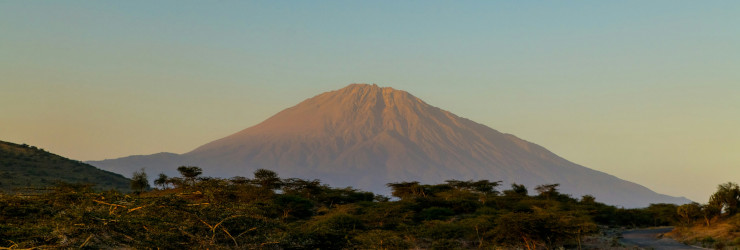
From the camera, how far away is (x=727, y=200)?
52938mm

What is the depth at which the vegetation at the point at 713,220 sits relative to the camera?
41781 mm

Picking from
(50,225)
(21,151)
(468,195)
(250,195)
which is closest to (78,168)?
(21,151)

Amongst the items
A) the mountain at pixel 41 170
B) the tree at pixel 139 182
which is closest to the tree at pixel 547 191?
the tree at pixel 139 182

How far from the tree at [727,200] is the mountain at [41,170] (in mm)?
59139

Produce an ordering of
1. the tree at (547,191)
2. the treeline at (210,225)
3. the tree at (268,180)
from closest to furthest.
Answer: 1. the treeline at (210,225)
2. the tree at (268,180)
3. the tree at (547,191)

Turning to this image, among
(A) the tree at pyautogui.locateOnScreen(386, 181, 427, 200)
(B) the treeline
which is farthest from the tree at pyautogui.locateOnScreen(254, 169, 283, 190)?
(B) the treeline

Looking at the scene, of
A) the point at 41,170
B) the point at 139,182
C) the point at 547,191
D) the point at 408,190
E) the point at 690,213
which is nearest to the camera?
the point at 690,213

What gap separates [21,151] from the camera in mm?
71875

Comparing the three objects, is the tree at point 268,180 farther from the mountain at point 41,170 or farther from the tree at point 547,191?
the tree at point 547,191

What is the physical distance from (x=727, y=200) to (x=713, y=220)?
3.73 metres

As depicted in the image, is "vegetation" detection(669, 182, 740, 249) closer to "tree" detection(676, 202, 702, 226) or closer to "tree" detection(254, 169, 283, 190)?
"tree" detection(676, 202, 702, 226)

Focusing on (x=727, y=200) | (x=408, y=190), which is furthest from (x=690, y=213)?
(x=408, y=190)

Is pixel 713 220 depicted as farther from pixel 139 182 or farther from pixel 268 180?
pixel 139 182

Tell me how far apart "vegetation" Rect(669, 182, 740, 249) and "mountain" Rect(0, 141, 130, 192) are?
2147 inches
